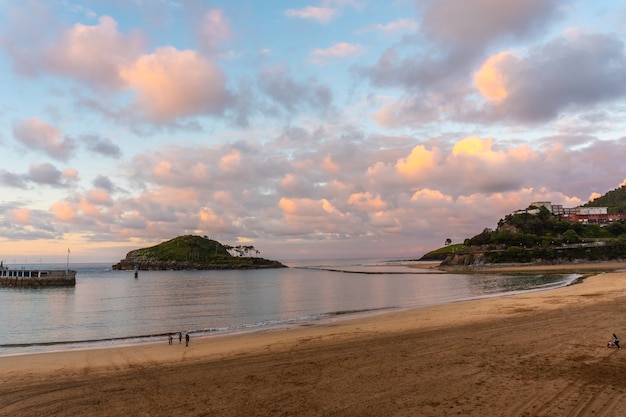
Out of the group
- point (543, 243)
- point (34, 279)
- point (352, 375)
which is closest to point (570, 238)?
point (543, 243)

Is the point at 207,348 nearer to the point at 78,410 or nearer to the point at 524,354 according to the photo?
the point at 78,410

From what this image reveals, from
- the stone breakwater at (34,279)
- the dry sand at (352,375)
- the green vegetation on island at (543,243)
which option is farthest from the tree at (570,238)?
the stone breakwater at (34,279)

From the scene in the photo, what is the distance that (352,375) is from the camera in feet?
50.4

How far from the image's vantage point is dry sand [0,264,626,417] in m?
11.9

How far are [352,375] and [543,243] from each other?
16292 cm

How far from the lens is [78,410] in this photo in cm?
1292

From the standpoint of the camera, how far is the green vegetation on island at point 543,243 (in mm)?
140000

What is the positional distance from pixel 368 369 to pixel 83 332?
30.6 meters

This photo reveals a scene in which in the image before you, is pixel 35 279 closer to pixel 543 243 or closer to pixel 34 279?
pixel 34 279

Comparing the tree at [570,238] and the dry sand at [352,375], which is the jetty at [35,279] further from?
the tree at [570,238]

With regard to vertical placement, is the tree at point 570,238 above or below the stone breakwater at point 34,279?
above

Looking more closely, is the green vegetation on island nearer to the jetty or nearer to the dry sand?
the dry sand

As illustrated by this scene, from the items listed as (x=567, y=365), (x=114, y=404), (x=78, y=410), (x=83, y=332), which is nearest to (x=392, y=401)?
(x=567, y=365)

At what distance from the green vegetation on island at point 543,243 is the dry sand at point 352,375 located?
135 metres
